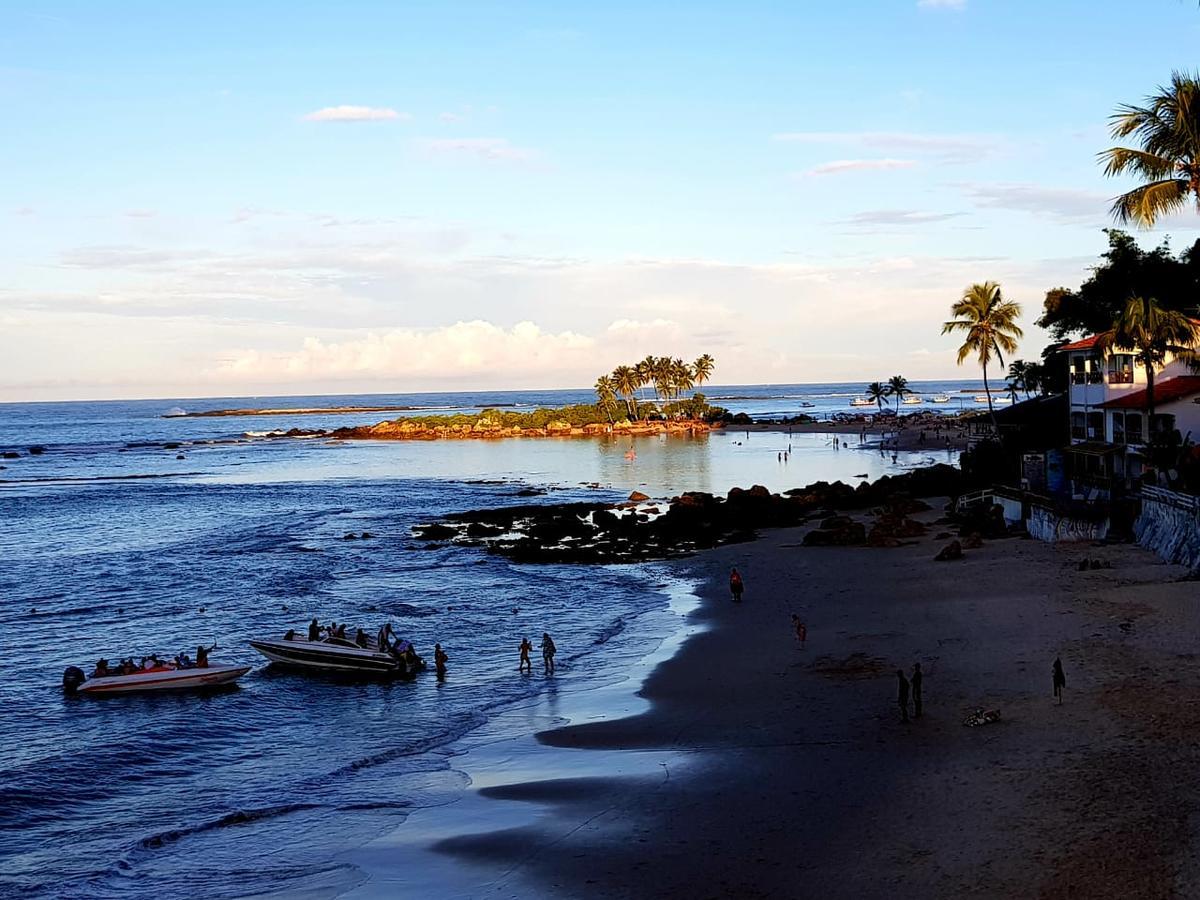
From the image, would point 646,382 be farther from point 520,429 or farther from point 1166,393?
point 1166,393

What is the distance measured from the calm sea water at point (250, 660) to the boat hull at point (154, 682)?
19.4 inches

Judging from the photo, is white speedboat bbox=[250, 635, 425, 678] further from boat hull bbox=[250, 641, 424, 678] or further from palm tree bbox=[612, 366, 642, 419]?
palm tree bbox=[612, 366, 642, 419]

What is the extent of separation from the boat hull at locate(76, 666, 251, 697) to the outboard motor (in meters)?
0.18

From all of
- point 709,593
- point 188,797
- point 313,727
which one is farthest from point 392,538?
point 188,797

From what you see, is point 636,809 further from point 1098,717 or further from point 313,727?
point 313,727

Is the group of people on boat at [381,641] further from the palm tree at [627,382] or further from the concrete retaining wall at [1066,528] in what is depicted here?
the palm tree at [627,382]

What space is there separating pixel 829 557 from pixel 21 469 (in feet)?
358

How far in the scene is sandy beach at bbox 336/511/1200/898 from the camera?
14.7 m

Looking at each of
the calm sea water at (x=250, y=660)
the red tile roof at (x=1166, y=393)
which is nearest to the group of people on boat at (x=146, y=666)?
the calm sea water at (x=250, y=660)

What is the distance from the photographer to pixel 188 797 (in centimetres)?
2123

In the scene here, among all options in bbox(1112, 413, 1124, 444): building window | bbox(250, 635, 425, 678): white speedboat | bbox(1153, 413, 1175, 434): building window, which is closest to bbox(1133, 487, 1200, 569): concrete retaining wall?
bbox(1153, 413, 1175, 434): building window

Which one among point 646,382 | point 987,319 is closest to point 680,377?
point 646,382

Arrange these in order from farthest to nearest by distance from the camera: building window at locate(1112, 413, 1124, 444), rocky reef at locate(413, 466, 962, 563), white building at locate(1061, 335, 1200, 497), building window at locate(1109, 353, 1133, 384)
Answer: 1. rocky reef at locate(413, 466, 962, 563)
2. building window at locate(1109, 353, 1133, 384)
3. building window at locate(1112, 413, 1124, 444)
4. white building at locate(1061, 335, 1200, 497)

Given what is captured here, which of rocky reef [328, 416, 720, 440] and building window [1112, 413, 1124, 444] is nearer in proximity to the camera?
building window [1112, 413, 1124, 444]
